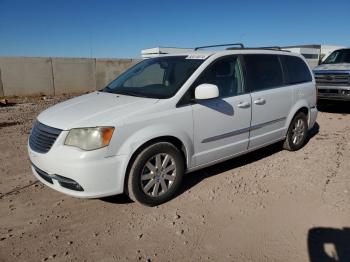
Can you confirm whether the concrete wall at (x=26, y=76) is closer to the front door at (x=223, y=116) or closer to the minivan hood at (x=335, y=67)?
the minivan hood at (x=335, y=67)

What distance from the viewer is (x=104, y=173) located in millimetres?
3326

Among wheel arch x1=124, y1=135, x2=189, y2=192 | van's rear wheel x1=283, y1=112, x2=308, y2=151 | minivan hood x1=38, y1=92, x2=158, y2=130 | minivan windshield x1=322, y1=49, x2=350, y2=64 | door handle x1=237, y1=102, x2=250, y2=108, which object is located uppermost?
minivan windshield x1=322, y1=49, x2=350, y2=64

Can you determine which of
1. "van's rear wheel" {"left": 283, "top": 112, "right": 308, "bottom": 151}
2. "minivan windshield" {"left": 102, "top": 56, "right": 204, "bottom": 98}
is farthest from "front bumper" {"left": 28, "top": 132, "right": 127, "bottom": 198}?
"van's rear wheel" {"left": 283, "top": 112, "right": 308, "bottom": 151}

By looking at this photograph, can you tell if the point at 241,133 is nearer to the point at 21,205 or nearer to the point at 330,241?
the point at 330,241

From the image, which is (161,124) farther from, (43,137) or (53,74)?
(53,74)

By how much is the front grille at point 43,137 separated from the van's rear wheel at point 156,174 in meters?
0.89

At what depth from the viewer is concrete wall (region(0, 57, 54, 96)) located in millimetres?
14203

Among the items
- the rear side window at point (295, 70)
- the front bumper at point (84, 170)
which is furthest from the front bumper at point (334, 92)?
the front bumper at point (84, 170)

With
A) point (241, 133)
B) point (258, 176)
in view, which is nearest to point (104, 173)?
point (241, 133)

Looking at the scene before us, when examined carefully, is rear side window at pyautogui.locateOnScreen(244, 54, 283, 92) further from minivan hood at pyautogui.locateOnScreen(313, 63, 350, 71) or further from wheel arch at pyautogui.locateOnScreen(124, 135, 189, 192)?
minivan hood at pyautogui.locateOnScreen(313, 63, 350, 71)

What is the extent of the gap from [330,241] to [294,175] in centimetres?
171

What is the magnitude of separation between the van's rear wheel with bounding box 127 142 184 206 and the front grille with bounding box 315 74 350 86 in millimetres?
7222

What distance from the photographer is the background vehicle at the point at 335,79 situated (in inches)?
360

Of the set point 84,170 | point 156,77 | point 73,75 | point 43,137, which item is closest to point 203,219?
point 84,170
